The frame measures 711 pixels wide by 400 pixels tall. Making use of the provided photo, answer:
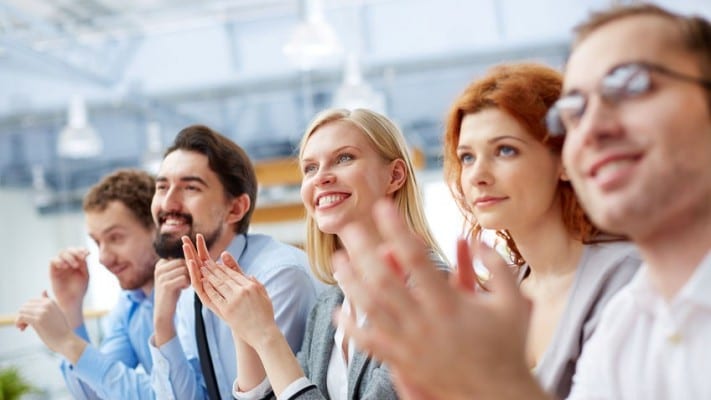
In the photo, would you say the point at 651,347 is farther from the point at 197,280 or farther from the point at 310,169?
the point at 310,169

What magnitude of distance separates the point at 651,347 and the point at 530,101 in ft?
2.02

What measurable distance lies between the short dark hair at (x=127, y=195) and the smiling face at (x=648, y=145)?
210 centimetres

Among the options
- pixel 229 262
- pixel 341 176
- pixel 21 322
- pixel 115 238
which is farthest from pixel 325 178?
pixel 21 322

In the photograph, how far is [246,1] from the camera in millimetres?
7586

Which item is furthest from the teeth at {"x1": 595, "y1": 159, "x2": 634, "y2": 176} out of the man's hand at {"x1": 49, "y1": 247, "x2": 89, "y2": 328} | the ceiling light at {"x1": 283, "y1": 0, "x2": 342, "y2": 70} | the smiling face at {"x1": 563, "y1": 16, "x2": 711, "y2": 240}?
the ceiling light at {"x1": 283, "y1": 0, "x2": 342, "y2": 70}

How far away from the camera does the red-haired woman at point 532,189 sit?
4.41 feet

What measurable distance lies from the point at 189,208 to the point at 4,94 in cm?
709

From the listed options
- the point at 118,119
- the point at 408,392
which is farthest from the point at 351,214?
the point at 118,119

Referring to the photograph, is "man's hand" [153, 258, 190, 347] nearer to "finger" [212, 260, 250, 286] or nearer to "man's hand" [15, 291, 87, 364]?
"man's hand" [15, 291, 87, 364]

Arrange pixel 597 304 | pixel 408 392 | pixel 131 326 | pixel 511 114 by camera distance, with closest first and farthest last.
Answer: pixel 408 392 < pixel 597 304 < pixel 511 114 < pixel 131 326

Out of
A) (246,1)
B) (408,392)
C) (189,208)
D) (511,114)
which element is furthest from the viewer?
(246,1)

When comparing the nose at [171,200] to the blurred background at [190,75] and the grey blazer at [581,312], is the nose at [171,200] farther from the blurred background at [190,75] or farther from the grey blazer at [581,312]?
the blurred background at [190,75]

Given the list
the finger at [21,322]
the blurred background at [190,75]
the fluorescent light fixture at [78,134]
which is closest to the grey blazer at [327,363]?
the finger at [21,322]

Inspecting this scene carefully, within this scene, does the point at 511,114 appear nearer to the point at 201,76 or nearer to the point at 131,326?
the point at 131,326
